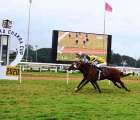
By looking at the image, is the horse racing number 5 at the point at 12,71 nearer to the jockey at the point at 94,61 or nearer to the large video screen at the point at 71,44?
the jockey at the point at 94,61

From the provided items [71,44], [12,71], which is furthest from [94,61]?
[71,44]

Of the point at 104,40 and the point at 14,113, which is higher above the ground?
the point at 104,40

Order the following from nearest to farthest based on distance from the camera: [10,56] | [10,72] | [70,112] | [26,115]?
1. [26,115]
2. [70,112]
3. [10,72]
4. [10,56]

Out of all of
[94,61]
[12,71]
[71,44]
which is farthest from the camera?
[71,44]

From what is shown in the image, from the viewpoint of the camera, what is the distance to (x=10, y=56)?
2052 centimetres

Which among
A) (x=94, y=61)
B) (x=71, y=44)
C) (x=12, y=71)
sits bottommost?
(x=12, y=71)

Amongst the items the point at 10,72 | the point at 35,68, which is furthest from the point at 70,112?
the point at 35,68

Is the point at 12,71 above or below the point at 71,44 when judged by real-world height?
below

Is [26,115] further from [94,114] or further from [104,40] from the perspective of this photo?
[104,40]

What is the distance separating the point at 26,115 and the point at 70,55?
1154 inches

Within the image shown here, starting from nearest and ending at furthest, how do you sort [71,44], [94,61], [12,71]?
[94,61] → [12,71] → [71,44]

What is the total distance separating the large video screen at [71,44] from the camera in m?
37.0

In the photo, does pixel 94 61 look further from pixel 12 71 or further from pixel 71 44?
pixel 71 44

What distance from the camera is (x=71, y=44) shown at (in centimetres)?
3728
